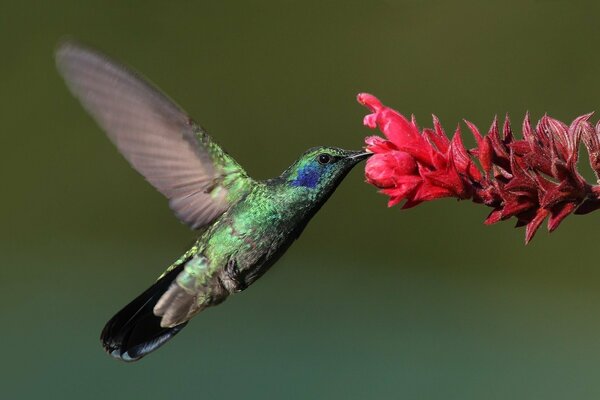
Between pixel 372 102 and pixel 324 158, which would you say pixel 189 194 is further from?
pixel 372 102

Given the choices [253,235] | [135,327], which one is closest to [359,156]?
[253,235]

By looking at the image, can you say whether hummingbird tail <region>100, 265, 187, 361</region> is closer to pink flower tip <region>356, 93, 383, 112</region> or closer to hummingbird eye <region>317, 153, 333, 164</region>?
hummingbird eye <region>317, 153, 333, 164</region>

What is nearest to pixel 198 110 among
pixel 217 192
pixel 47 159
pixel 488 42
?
pixel 47 159

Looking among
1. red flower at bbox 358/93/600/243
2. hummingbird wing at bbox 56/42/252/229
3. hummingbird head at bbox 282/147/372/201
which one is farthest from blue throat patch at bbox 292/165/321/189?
red flower at bbox 358/93/600/243

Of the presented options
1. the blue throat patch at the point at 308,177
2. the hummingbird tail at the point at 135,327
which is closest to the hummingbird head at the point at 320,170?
the blue throat patch at the point at 308,177

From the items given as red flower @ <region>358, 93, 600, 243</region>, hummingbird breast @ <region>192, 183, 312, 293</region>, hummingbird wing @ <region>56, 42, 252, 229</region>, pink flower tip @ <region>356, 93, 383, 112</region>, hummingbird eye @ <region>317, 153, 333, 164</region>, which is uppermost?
hummingbird wing @ <region>56, 42, 252, 229</region>

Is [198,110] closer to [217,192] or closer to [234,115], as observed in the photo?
[234,115]

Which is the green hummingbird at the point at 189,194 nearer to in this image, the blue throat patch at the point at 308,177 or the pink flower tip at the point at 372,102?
the blue throat patch at the point at 308,177
